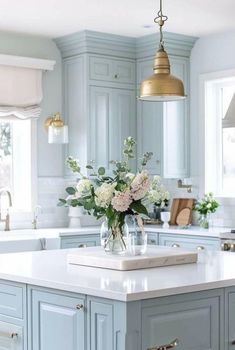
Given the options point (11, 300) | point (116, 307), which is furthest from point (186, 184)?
point (116, 307)

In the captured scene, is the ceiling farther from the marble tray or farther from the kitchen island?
the kitchen island

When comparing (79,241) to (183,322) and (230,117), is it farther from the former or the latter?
(183,322)

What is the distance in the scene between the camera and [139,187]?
3.87m

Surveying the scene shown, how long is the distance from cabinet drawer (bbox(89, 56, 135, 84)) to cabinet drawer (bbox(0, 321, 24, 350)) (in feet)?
12.0

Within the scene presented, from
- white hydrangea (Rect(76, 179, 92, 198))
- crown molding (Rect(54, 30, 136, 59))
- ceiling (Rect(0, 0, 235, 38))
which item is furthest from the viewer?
crown molding (Rect(54, 30, 136, 59))

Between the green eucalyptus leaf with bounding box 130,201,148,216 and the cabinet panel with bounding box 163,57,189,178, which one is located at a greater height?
the cabinet panel with bounding box 163,57,189,178

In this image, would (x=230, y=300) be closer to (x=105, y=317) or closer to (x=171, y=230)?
(x=105, y=317)

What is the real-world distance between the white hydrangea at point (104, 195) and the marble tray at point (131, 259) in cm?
29

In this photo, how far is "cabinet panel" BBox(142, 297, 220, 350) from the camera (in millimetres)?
3084

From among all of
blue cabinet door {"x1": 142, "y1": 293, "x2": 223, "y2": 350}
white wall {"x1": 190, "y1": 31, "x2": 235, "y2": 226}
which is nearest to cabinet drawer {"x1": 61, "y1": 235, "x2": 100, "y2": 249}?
white wall {"x1": 190, "y1": 31, "x2": 235, "y2": 226}

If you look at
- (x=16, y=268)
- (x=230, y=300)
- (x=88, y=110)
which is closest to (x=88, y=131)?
(x=88, y=110)

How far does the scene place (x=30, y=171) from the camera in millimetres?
6992

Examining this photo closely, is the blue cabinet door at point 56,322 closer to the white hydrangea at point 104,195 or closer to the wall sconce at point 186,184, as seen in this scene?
the white hydrangea at point 104,195

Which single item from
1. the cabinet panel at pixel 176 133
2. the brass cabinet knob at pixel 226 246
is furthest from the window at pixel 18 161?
the brass cabinet knob at pixel 226 246
